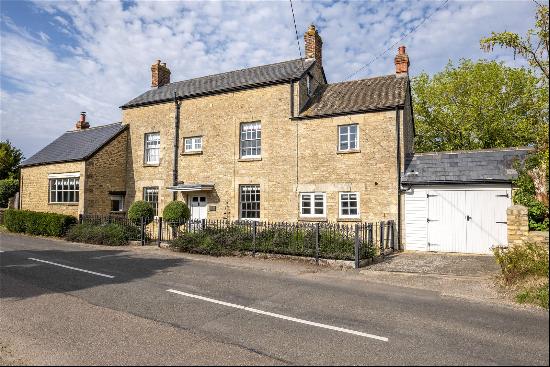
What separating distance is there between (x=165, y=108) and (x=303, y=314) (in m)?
18.1

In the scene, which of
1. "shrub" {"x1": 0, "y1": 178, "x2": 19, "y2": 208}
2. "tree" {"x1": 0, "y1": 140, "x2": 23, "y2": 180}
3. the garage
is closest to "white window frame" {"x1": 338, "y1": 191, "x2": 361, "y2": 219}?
the garage

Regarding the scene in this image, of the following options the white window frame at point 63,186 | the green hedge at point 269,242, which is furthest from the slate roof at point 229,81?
the green hedge at point 269,242

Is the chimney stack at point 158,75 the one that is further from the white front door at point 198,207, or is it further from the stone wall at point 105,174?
the white front door at point 198,207

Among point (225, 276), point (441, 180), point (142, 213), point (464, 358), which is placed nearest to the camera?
point (464, 358)

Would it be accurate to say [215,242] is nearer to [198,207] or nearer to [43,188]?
[198,207]

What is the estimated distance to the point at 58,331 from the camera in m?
Result: 5.98

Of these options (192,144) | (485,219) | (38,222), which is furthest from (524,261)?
(38,222)

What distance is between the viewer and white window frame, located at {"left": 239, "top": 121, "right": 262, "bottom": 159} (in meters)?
19.0

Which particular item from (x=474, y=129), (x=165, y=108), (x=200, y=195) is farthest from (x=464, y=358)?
(x=474, y=129)

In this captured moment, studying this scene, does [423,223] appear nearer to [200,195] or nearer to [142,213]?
[200,195]

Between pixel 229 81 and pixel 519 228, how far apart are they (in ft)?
53.1

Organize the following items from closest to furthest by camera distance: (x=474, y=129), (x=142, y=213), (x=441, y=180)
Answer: (x=441, y=180)
(x=142, y=213)
(x=474, y=129)

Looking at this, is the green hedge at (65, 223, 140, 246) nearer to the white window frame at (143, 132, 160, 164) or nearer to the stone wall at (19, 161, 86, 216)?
the stone wall at (19, 161, 86, 216)

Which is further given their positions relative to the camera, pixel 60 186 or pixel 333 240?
pixel 60 186
